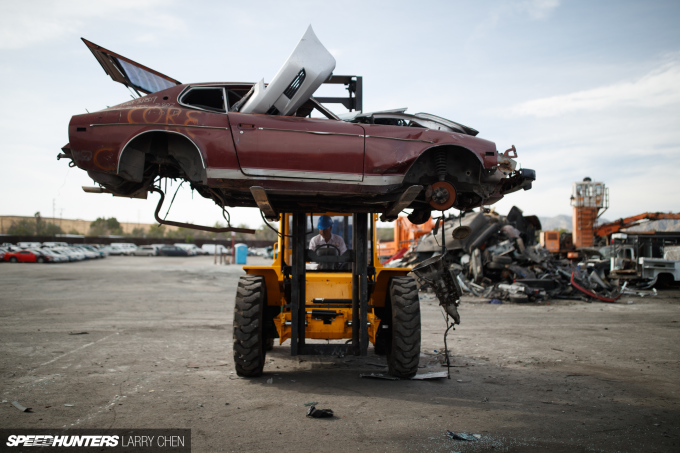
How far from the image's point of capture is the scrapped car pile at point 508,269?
15.2 meters

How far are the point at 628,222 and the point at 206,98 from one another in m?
28.2

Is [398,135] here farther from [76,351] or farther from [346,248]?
[76,351]

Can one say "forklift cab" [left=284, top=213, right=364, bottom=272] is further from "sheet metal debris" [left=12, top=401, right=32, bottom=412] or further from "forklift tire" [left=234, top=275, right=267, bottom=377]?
"sheet metal debris" [left=12, top=401, right=32, bottom=412]

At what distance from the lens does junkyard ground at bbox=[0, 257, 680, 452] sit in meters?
3.63

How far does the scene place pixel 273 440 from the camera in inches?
137

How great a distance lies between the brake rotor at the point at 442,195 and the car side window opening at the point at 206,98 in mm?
2376

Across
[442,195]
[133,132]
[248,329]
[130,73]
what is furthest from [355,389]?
[130,73]

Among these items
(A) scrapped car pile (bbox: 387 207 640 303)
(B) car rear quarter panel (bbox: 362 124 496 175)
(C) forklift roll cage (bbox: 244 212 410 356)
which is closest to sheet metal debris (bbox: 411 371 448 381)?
(C) forklift roll cage (bbox: 244 212 410 356)

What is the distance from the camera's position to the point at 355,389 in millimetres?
5012

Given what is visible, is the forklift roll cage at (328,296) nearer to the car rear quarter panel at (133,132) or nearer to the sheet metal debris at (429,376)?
the sheet metal debris at (429,376)

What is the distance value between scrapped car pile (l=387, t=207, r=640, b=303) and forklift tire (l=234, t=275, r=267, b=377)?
1069cm

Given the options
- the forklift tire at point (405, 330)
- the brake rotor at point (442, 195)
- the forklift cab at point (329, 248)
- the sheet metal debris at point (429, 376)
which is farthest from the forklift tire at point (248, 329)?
the brake rotor at point (442, 195)

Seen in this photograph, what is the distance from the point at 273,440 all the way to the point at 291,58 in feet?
11.1

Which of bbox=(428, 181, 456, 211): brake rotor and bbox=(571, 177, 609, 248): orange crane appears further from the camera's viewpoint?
bbox=(571, 177, 609, 248): orange crane
